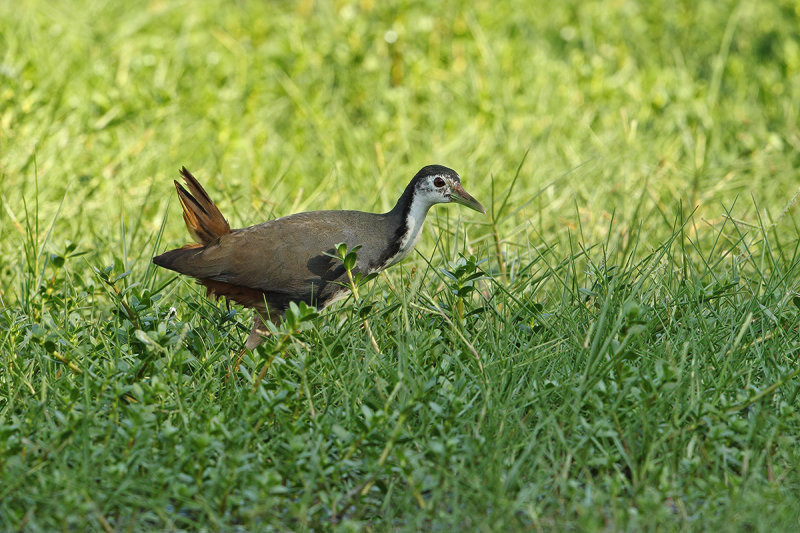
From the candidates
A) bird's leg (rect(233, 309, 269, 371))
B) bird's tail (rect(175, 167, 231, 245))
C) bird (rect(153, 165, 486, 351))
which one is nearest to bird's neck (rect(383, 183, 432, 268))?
bird (rect(153, 165, 486, 351))

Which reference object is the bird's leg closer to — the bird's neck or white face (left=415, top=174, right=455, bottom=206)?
the bird's neck

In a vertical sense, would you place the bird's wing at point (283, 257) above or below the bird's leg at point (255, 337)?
above

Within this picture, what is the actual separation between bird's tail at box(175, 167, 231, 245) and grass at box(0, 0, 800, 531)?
0.86 feet

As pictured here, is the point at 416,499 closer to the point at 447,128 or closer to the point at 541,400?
the point at 541,400

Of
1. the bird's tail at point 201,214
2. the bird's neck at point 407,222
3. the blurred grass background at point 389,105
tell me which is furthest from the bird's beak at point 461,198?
the bird's tail at point 201,214

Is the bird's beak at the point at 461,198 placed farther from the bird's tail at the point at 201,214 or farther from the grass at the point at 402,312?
the bird's tail at the point at 201,214

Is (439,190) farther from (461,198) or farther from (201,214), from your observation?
(201,214)

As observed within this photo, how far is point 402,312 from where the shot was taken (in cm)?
359

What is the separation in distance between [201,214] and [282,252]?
37cm

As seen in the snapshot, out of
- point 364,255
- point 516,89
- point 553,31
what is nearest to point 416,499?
point 364,255

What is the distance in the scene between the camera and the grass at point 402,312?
9.18 ft

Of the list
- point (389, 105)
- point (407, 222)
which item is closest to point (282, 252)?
point (407, 222)

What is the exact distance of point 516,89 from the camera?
6.62 meters

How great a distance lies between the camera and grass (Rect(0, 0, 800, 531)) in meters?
2.80
